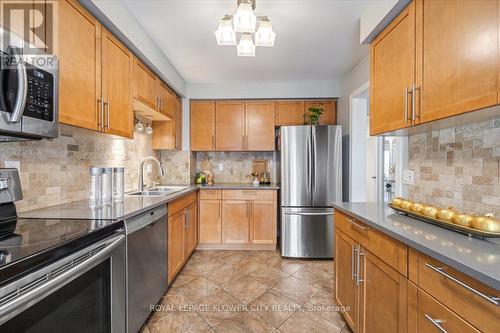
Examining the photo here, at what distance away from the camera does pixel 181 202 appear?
102 inches

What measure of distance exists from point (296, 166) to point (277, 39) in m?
1.49

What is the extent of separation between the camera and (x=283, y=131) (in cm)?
315

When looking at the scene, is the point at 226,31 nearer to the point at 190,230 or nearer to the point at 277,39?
the point at 277,39

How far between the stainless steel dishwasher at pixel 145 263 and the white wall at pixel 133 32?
53.8 inches

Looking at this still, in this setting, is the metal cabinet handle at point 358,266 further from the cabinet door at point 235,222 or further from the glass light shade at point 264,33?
the cabinet door at point 235,222

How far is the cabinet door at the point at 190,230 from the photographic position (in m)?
2.79

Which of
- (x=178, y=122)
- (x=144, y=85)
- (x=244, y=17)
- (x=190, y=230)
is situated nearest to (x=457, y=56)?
(x=244, y=17)

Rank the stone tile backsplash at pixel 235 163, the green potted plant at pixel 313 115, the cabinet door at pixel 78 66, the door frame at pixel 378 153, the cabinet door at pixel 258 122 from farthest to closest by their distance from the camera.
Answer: the stone tile backsplash at pixel 235 163
the cabinet door at pixel 258 122
the green potted plant at pixel 313 115
the door frame at pixel 378 153
the cabinet door at pixel 78 66

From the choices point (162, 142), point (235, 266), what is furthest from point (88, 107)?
point (235, 266)

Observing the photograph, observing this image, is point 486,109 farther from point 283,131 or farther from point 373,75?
point 283,131

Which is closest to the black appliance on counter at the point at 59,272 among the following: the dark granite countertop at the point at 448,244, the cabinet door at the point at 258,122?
the dark granite countertop at the point at 448,244

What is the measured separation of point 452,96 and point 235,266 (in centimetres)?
254

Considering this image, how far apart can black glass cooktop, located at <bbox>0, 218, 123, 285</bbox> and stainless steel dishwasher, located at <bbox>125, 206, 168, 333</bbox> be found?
0.26m

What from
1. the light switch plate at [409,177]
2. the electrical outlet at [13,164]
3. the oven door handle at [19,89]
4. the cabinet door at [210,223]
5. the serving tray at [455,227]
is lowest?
the cabinet door at [210,223]
